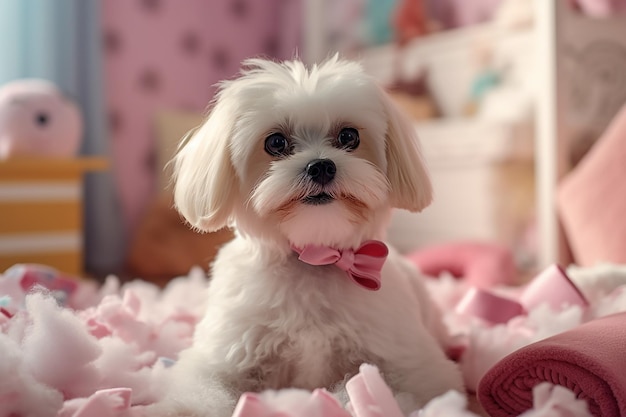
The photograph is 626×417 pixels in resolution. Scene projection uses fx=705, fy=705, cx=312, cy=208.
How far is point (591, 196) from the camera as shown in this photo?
245 cm

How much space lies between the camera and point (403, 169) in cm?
129

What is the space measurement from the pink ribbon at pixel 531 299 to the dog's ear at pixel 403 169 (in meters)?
0.67

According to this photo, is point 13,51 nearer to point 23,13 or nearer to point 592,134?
point 23,13

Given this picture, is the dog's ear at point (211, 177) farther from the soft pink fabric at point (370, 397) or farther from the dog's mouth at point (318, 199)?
the soft pink fabric at point (370, 397)

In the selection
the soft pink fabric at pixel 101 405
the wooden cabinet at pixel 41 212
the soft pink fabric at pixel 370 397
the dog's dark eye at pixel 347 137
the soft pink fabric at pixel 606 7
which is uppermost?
the soft pink fabric at pixel 606 7

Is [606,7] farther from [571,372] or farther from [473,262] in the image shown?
[571,372]

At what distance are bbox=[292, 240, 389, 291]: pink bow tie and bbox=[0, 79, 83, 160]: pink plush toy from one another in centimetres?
211

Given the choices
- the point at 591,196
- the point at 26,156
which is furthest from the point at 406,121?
the point at 26,156

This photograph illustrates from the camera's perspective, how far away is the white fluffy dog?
1.22 meters

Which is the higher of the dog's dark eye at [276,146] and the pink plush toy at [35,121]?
the dog's dark eye at [276,146]

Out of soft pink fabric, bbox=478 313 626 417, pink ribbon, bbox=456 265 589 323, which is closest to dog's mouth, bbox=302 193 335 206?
soft pink fabric, bbox=478 313 626 417

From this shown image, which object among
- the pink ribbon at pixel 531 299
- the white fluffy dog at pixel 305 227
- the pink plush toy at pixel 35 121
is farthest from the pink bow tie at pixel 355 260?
the pink plush toy at pixel 35 121

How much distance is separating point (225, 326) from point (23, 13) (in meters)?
2.97

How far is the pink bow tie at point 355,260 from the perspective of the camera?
1.28m
